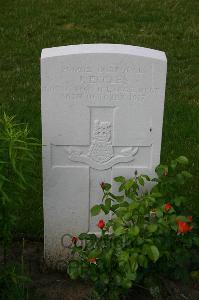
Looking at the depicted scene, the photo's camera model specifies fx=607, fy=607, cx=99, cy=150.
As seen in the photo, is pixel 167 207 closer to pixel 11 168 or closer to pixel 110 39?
pixel 11 168

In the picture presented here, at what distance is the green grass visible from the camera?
5.92 metres

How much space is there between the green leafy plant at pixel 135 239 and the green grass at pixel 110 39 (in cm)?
126

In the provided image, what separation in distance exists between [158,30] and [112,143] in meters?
4.82

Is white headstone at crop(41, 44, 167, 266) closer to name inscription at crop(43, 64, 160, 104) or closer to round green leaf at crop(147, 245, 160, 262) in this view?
name inscription at crop(43, 64, 160, 104)

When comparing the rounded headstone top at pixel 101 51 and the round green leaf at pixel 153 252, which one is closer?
the round green leaf at pixel 153 252

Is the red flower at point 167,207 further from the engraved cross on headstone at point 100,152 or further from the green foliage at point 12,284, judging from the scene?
the green foliage at point 12,284

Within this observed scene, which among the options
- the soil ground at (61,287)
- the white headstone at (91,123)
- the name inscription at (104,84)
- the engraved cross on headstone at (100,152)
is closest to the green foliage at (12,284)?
the soil ground at (61,287)

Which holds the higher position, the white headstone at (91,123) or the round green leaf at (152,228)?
the white headstone at (91,123)

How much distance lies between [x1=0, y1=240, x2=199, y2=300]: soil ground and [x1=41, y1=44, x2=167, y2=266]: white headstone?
0.16 metres

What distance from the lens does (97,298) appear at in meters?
3.47

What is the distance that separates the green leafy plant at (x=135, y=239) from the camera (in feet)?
10.7

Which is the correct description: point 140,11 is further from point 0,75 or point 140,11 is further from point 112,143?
point 112,143

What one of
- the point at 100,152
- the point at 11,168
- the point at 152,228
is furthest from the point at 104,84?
the point at 152,228

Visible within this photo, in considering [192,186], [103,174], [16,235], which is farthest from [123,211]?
[192,186]
